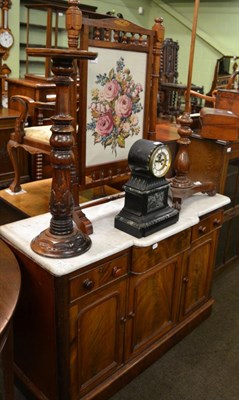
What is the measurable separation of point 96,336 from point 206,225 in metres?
0.84

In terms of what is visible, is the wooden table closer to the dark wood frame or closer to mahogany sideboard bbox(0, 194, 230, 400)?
mahogany sideboard bbox(0, 194, 230, 400)

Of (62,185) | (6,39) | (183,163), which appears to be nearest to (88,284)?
(62,185)

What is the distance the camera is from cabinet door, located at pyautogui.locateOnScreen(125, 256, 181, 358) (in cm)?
175

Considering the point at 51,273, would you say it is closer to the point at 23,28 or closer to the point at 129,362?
the point at 129,362

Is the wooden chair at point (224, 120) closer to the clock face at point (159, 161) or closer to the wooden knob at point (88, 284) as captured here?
the clock face at point (159, 161)

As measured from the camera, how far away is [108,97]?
1.69 meters

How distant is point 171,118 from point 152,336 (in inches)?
101

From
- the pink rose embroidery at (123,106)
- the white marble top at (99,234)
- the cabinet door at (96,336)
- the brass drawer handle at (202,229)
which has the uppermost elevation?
the pink rose embroidery at (123,106)

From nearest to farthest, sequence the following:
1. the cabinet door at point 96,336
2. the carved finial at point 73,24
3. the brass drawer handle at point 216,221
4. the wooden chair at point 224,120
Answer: the carved finial at point 73,24 → the cabinet door at point 96,336 → the brass drawer handle at point 216,221 → the wooden chair at point 224,120

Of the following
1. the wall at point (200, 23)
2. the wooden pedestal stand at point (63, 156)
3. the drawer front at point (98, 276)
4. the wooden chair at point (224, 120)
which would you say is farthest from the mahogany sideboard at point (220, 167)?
the wall at point (200, 23)

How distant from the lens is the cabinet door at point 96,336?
5.00 feet

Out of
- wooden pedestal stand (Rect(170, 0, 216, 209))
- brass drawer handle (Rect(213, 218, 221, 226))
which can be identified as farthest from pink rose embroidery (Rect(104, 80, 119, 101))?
brass drawer handle (Rect(213, 218, 221, 226))

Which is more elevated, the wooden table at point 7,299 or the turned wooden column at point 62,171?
the turned wooden column at point 62,171

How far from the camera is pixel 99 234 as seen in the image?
1.67m
